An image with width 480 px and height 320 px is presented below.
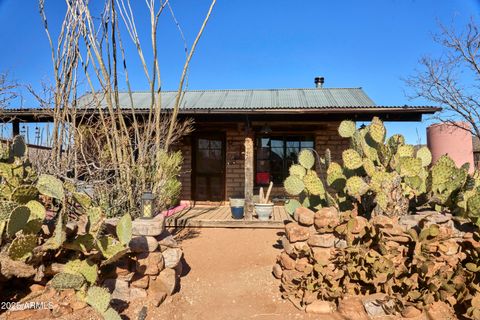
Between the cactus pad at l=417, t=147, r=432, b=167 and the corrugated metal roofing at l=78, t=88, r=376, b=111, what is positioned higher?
the corrugated metal roofing at l=78, t=88, r=376, b=111

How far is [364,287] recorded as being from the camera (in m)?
3.12

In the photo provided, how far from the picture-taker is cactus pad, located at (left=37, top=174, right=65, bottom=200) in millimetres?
2826

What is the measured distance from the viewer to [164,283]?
321 centimetres

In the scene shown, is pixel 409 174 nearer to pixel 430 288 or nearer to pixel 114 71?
pixel 430 288

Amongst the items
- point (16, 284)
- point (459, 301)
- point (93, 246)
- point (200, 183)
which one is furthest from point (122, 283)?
point (200, 183)

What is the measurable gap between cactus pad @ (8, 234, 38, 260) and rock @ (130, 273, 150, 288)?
934mm

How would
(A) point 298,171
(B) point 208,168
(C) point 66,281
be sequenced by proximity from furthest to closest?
(B) point 208,168, (A) point 298,171, (C) point 66,281

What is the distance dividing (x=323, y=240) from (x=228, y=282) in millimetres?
1268

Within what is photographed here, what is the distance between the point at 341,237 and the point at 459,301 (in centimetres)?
111

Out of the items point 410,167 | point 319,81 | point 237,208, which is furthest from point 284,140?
point 410,167

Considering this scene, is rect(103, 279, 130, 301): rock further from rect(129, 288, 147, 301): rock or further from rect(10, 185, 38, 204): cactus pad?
rect(10, 185, 38, 204): cactus pad

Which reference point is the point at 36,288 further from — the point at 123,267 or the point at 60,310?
the point at 123,267

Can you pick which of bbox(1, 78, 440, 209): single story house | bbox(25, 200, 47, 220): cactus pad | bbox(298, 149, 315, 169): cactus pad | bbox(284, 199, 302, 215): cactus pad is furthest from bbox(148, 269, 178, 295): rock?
bbox(1, 78, 440, 209): single story house

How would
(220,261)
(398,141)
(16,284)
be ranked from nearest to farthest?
(16,284)
(398,141)
(220,261)
